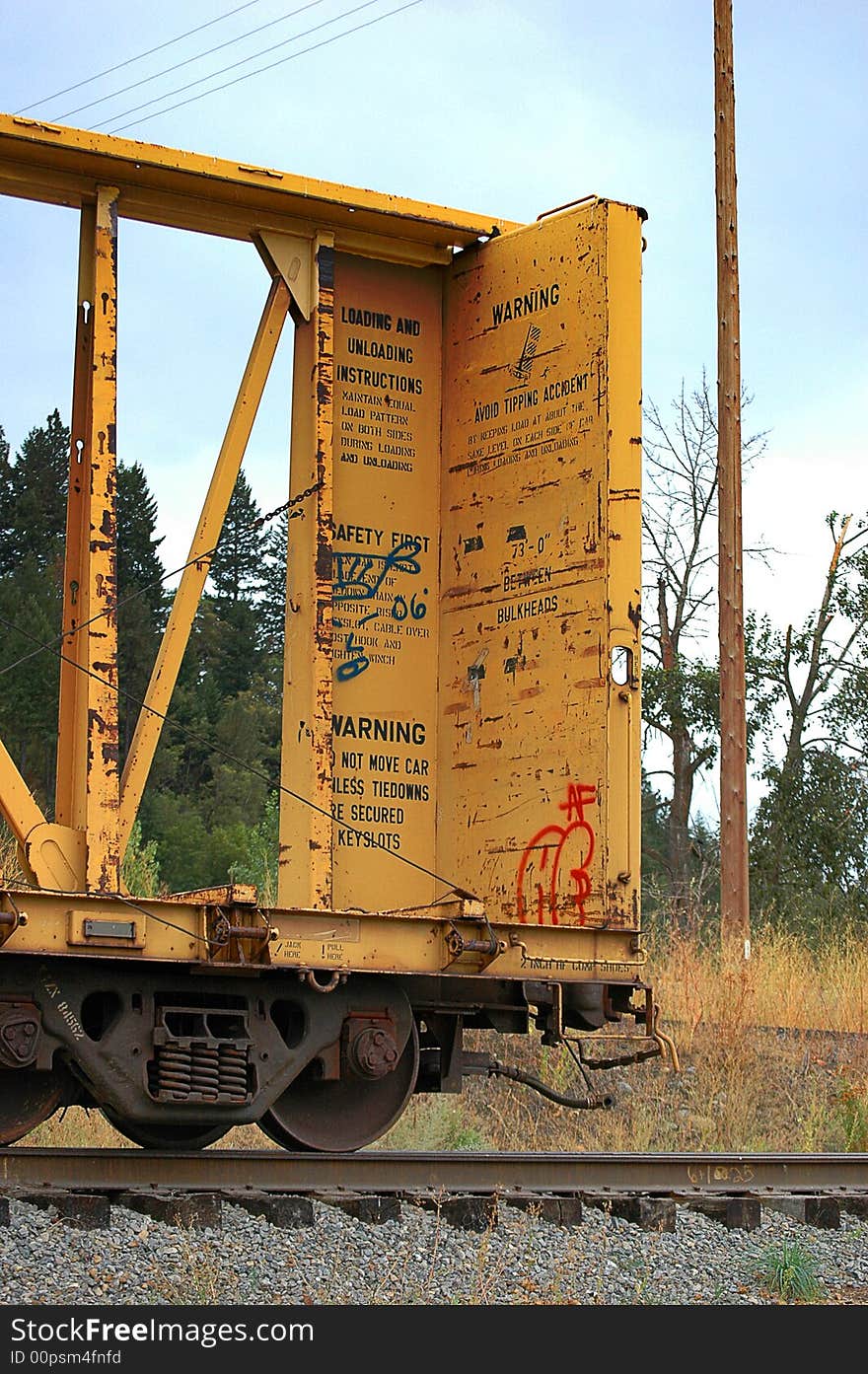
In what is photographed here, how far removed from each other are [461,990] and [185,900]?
4.76ft

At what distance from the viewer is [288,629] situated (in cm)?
837

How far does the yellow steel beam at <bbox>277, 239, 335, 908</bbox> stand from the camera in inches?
318

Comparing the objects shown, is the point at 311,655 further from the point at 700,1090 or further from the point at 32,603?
the point at 32,603

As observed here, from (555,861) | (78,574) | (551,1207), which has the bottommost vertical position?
(551,1207)

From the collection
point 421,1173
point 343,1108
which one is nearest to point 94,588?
point 343,1108

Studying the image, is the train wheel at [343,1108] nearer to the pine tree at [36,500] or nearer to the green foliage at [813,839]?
the green foliage at [813,839]

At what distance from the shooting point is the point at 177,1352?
4.55 metres

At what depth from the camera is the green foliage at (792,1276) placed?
5887mm

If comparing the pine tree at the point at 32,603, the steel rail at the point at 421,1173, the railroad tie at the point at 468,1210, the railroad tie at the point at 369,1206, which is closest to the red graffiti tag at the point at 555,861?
the steel rail at the point at 421,1173

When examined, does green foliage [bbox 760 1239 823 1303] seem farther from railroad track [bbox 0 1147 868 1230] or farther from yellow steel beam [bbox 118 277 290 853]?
yellow steel beam [bbox 118 277 290 853]

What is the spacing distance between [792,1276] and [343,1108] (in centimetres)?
243

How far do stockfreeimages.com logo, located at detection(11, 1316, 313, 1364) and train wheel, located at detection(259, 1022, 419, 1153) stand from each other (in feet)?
9.04

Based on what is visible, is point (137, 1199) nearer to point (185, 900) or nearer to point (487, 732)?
point (185, 900)

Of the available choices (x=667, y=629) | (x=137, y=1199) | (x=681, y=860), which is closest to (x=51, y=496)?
(x=667, y=629)
